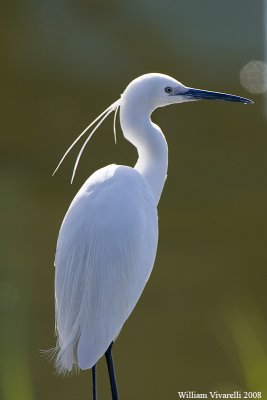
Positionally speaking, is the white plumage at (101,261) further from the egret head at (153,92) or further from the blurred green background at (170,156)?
the blurred green background at (170,156)

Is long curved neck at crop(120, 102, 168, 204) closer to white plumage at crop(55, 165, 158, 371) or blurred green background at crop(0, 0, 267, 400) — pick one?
white plumage at crop(55, 165, 158, 371)

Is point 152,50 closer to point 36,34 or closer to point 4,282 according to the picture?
point 36,34

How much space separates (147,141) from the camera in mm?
2168

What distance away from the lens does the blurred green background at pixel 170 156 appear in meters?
3.69

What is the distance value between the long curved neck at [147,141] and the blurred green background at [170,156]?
1523 millimetres

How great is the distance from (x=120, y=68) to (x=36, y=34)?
14.7 inches

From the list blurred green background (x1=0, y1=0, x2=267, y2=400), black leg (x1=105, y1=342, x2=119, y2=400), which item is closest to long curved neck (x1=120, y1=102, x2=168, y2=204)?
black leg (x1=105, y1=342, x2=119, y2=400)

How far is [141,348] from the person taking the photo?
3.66 m

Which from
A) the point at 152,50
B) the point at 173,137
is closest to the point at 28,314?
the point at 173,137

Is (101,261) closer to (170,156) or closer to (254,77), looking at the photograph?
(170,156)

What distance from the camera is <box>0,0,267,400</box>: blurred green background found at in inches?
145

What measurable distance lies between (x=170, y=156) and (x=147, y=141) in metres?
1.65

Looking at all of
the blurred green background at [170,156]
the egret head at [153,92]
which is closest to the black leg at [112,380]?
the egret head at [153,92]

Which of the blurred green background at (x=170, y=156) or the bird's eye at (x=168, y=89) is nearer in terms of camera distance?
the bird's eye at (x=168, y=89)
